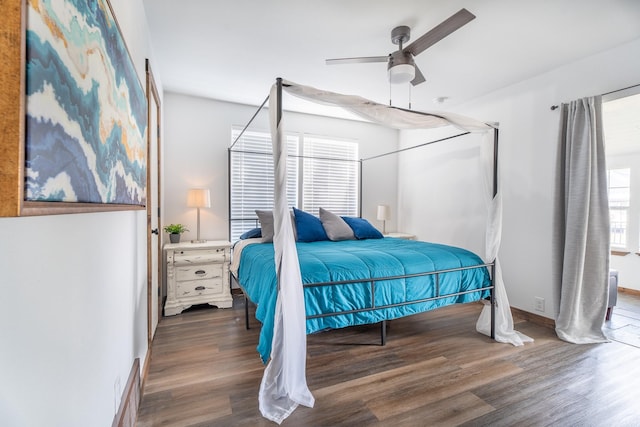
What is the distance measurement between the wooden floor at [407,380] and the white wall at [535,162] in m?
0.57

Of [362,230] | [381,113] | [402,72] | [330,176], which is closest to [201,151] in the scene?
[330,176]

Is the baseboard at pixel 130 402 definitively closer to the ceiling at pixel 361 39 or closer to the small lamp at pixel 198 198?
the small lamp at pixel 198 198

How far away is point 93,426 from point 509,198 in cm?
391

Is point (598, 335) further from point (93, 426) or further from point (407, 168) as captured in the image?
point (93, 426)

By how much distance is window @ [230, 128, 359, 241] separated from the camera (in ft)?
13.4

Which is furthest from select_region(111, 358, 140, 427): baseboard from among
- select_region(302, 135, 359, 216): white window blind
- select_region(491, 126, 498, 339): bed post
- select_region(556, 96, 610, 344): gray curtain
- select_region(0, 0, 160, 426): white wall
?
select_region(556, 96, 610, 344): gray curtain

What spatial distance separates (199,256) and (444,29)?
3.07 m

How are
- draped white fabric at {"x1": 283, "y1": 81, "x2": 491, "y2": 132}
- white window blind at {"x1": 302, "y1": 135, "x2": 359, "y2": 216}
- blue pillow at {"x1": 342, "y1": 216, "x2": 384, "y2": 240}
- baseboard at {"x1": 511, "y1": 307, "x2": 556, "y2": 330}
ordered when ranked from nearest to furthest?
1. draped white fabric at {"x1": 283, "y1": 81, "x2": 491, "y2": 132}
2. baseboard at {"x1": 511, "y1": 307, "x2": 556, "y2": 330}
3. blue pillow at {"x1": 342, "y1": 216, "x2": 384, "y2": 240}
4. white window blind at {"x1": 302, "y1": 135, "x2": 359, "y2": 216}

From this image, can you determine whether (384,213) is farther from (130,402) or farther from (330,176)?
(130,402)

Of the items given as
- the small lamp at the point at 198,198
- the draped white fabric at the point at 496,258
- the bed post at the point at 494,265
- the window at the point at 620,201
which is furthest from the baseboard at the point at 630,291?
the small lamp at the point at 198,198

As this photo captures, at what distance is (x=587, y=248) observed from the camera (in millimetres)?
2686

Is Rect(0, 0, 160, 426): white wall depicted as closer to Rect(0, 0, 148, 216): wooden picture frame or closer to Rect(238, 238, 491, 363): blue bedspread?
Rect(0, 0, 148, 216): wooden picture frame

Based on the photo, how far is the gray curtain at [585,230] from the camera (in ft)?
8.60

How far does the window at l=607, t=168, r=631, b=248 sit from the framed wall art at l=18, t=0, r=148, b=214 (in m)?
6.37
